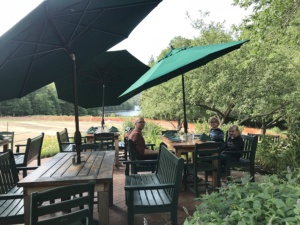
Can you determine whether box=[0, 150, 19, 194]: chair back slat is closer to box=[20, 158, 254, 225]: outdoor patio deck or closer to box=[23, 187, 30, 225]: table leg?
box=[23, 187, 30, 225]: table leg

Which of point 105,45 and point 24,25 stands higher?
point 105,45

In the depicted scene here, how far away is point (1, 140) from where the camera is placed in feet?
15.4

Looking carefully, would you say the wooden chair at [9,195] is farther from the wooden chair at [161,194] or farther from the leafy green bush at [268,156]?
the leafy green bush at [268,156]

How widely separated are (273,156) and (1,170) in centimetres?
477

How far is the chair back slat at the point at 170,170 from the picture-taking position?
6.80ft

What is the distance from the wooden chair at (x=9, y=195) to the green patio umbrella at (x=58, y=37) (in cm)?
79

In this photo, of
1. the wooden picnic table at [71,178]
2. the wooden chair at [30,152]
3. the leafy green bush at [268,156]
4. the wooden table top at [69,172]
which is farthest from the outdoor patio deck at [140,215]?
the leafy green bush at [268,156]

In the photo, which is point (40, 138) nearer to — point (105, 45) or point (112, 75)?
point (105, 45)

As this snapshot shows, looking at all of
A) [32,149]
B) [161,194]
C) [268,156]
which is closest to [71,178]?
[161,194]

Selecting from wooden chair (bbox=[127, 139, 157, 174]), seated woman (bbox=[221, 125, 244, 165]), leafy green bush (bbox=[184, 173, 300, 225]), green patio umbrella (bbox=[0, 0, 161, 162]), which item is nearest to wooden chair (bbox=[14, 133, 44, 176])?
green patio umbrella (bbox=[0, 0, 161, 162])

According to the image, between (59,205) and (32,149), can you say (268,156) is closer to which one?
(59,205)

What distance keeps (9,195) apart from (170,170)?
155 centimetres

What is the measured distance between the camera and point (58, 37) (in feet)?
8.74

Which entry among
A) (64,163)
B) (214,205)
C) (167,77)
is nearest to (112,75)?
(167,77)
